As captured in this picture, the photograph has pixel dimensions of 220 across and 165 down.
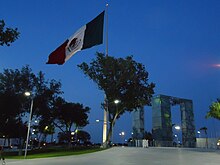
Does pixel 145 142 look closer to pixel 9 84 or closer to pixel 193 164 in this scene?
pixel 9 84

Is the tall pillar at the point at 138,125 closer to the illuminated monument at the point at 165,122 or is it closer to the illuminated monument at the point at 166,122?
the illuminated monument at the point at 165,122

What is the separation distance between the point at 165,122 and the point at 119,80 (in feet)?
56.2

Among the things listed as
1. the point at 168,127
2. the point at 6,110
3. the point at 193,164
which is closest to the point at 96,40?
the point at 193,164

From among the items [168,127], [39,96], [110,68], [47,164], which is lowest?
[47,164]

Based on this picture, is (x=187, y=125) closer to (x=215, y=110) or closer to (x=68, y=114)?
(x=215, y=110)

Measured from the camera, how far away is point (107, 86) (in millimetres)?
46344

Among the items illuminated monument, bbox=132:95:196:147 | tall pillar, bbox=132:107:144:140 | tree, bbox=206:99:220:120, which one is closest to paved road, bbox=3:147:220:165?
tree, bbox=206:99:220:120

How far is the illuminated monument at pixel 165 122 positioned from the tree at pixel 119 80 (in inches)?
409

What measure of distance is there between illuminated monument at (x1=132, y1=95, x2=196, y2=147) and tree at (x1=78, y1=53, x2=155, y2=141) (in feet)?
34.1

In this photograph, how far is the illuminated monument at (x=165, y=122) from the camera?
57875mm

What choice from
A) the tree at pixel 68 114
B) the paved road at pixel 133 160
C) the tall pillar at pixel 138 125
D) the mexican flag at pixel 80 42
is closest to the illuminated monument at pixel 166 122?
the tall pillar at pixel 138 125

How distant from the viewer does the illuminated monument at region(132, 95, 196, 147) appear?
5788 centimetres

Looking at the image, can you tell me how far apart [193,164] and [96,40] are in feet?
51.3

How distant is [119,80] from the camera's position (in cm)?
4650
